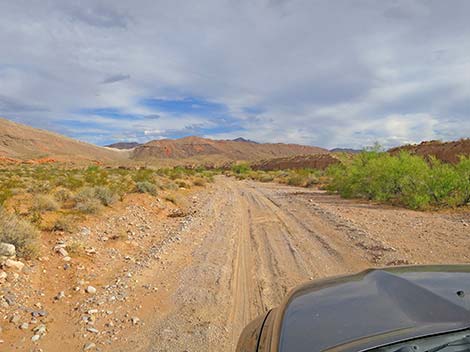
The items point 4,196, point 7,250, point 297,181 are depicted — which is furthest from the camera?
point 297,181

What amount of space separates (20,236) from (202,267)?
11.8ft

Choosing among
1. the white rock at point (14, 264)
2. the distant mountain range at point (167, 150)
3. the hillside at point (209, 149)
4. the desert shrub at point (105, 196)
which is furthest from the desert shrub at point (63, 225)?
the hillside at point (209, 149)

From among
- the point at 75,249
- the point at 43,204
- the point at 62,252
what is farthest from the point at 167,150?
the point at 62,252

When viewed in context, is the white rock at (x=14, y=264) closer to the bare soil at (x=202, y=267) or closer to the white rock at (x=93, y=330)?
the bare soil at (x=202, y=267)

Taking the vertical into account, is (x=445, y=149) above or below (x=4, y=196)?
above

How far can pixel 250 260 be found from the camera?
7.68 m

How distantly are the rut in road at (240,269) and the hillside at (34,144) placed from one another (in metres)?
94.2

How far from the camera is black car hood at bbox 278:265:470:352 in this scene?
69.0 inches

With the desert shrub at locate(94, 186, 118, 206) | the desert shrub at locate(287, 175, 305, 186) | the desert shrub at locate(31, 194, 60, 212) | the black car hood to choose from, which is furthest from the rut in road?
the desert shrub at locate(287, 175, 305, 186)

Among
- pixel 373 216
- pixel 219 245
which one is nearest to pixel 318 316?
pixel 219 245

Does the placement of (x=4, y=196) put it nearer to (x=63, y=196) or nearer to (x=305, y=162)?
(x=63, y=196)

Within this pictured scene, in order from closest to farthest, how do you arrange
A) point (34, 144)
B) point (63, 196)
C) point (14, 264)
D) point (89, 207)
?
point (14, 264), point (89, 207), point (63, 196), point (34, 144)

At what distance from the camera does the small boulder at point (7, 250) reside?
21.2 feet

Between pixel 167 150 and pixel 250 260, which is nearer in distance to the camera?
pixel 250 260
